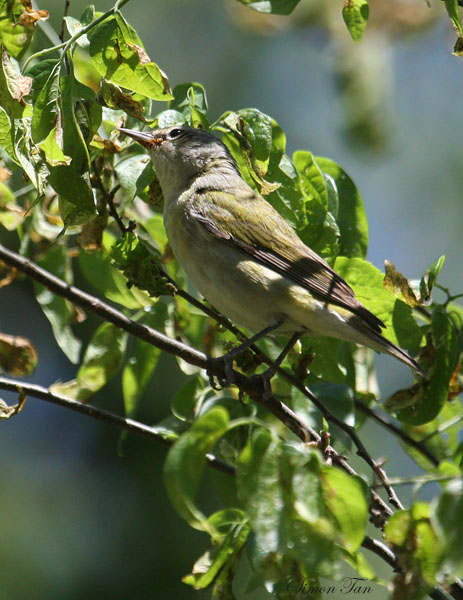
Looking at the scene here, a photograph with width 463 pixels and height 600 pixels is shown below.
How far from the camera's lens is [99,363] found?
3045 millimetres

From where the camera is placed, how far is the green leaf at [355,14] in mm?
2656

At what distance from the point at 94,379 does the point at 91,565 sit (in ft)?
11.8

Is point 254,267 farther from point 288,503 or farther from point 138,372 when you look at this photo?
point 288,503

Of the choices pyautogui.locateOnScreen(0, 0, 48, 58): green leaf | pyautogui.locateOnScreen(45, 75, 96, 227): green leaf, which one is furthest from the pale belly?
pyautogui.locateOnScreen(0, 0, 48, 58): green leaf

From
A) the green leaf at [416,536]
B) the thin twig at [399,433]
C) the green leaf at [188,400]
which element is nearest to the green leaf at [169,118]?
the green leaf at [188,400]

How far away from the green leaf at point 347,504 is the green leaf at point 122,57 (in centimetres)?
135

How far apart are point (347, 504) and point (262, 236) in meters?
2.07

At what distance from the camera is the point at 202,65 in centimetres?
807

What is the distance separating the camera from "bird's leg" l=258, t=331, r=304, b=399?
2856mm

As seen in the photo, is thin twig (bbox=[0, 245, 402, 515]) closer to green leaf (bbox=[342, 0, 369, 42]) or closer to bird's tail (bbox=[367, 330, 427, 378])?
bird's tail (bbox=[367, 330, 427, 378])

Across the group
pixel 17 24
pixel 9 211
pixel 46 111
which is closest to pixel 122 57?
pixel 46 111

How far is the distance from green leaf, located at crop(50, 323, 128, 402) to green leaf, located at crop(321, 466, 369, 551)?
1438 mm

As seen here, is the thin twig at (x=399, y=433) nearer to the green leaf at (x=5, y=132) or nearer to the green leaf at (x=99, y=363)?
the green leaf at (x=99, y=363)

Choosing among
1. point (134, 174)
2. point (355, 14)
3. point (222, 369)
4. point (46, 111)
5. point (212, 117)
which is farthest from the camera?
point (212, 117)
